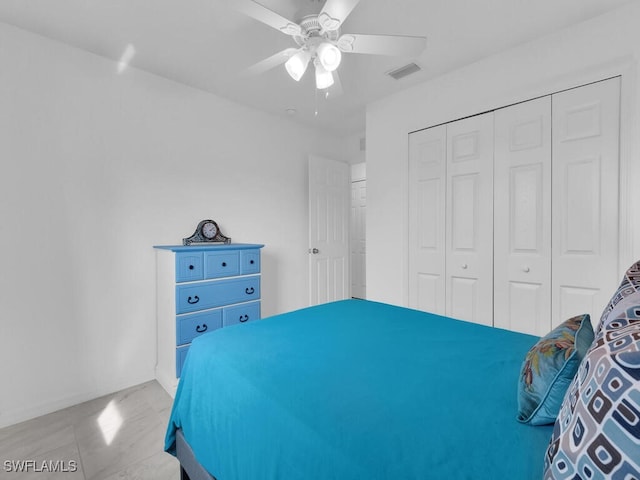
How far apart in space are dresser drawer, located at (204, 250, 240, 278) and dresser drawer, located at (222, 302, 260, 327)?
309 millimetres

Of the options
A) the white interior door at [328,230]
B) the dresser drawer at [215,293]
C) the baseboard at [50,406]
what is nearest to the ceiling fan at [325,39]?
the dresser drawer at [215,293]

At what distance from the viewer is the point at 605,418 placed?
45cm

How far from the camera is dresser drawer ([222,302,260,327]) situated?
2686mm

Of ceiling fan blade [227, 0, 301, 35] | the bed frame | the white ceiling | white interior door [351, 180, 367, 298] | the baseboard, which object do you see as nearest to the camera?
the bed frame

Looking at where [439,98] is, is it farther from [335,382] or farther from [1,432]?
[1,432]

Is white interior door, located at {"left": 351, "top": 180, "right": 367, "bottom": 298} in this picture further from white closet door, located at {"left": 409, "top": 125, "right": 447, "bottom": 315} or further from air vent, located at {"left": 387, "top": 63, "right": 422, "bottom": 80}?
air vent, located at {"left": 387, "top": 63, "right": 422, "bottom": 80}

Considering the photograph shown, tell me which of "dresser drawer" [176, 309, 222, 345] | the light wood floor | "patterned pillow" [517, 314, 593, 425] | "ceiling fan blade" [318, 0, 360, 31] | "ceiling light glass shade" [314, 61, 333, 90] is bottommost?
the light wood floor

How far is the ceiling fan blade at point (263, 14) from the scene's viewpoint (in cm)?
135

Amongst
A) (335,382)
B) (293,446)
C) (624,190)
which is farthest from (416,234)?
(293,446)

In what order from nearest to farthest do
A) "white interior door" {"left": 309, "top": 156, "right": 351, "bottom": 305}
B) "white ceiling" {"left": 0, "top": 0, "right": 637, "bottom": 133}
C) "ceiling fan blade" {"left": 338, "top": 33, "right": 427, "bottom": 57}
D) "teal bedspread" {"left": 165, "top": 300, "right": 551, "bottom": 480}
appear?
1. "teal bedspread" {"left": 165, "top": 300, "right": 551, "bottom": 480}
2. "ceiling fan blade" {"left": 338, "top": 33, "right": 427, "bottom": 57}
3. "white ceiling" {"left": 0, "top": 0, "right": 637, "bottom": 133}
4. "white interior door" {"left": 309, "top": 156, "right": 351, "bottom": 305}

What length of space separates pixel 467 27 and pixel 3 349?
12.6 ft

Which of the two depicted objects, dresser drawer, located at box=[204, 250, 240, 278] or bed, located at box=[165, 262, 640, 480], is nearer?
bed, located at box=[165, 262, 640, 480]

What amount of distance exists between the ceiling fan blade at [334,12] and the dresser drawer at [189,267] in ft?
6.09

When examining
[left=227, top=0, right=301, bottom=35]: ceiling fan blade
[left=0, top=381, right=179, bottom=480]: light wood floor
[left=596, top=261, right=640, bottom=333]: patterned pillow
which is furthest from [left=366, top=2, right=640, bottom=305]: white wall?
[left=0, top=381, right=179, bottom=480]: light wood floor
